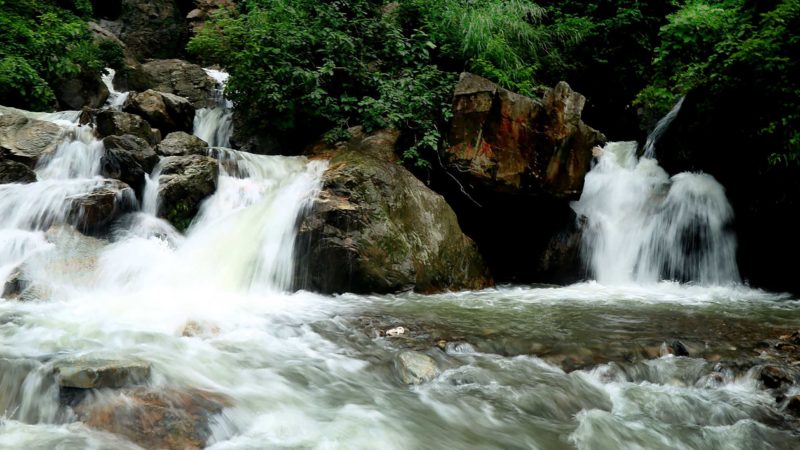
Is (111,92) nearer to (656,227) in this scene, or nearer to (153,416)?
(153,416)

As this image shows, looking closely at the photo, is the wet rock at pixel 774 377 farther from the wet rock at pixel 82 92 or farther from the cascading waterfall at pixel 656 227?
the wet rock at pixel 82 92

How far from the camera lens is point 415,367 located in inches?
167

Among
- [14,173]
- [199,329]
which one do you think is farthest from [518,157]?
[14,173]

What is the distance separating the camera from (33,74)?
406 inches

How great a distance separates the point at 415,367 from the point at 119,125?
6.93 metres

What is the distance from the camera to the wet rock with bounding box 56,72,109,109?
11.4m

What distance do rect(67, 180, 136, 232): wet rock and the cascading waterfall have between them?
733 centimetres

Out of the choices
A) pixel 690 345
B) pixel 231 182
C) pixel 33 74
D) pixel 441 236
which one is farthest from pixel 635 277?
pixel 33 74

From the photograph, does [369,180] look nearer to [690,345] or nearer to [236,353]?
[236,353]

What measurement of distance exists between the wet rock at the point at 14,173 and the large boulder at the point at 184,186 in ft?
5.85

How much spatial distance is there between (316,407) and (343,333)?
1.50 m

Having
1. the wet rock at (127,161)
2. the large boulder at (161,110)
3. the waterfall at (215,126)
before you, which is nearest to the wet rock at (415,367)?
the wet rock at (127,161)

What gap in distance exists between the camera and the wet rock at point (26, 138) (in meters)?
7.91

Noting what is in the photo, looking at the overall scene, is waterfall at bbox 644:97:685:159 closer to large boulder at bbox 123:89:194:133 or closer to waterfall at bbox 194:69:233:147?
waterfall at bbox 194:69:233:147
